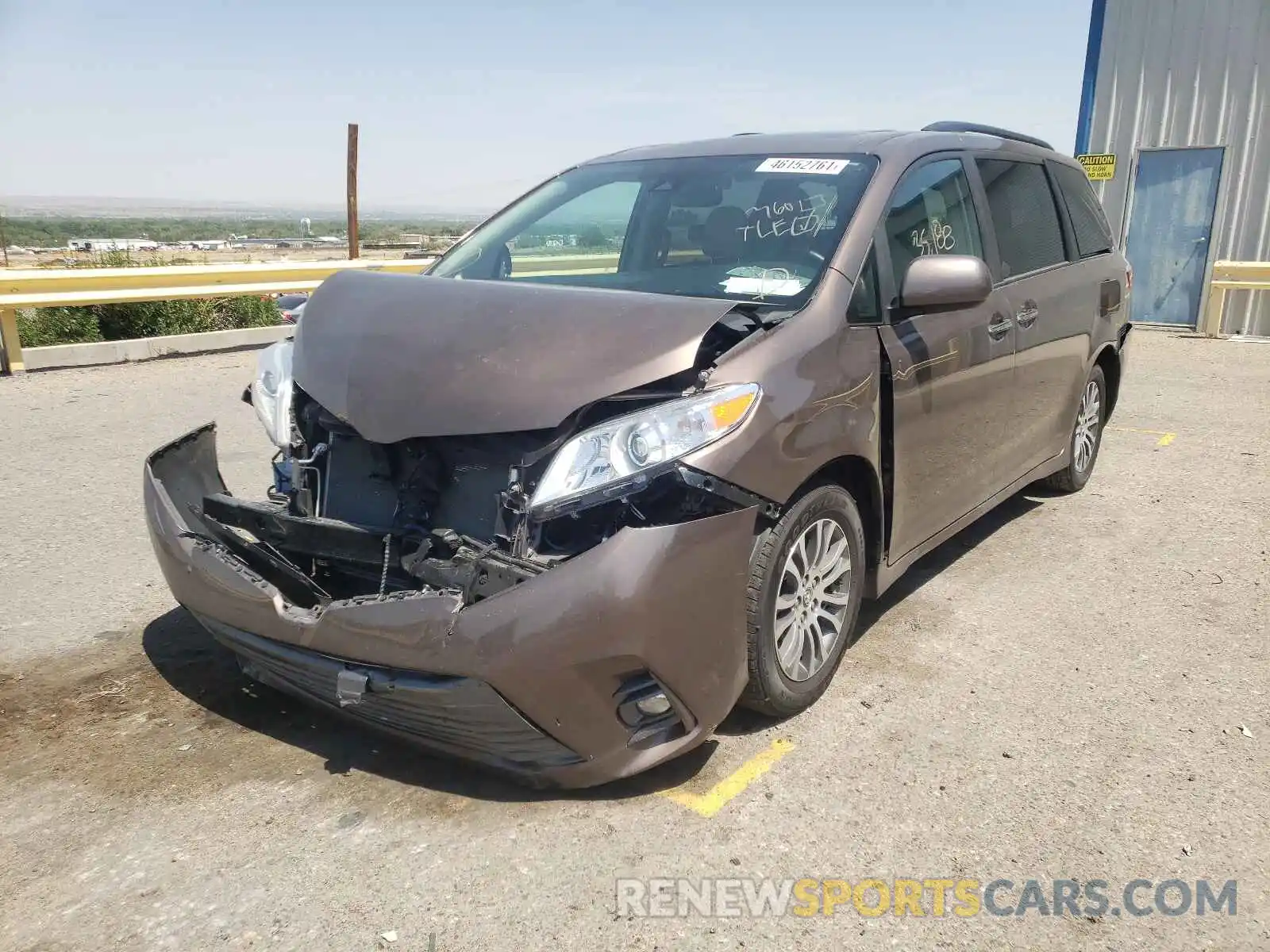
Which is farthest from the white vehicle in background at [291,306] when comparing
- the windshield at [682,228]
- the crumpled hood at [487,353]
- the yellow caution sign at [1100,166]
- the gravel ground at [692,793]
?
the yellow caution sign at [1100,166]

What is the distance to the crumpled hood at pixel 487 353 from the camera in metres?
2.71

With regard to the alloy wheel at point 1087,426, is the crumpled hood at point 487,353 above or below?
above

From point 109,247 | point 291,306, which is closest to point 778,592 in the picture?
point 291,306

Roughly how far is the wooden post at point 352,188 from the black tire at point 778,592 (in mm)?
14991

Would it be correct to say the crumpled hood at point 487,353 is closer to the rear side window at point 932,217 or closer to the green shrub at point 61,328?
the rear side window at point 932,217

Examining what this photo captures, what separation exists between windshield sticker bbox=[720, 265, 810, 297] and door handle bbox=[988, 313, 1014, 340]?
3.89ft

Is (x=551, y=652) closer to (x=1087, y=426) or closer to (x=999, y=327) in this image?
(x=999, y=327)

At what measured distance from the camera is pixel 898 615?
4.16 m

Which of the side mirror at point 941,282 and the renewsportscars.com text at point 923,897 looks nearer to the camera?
the renewsportscars.com text at point 923,897

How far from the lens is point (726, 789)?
2.88 metres

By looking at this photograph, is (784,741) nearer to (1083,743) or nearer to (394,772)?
(1083,743)

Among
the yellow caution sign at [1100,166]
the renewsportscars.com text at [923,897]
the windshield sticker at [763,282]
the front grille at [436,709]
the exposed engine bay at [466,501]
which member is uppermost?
the yellow caution sign at [1100,166]

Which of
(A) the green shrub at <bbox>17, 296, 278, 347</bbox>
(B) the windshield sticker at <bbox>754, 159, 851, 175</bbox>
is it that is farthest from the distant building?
(B) the windshield sticker at <bbox>754, 159, 851, 175</bbox>

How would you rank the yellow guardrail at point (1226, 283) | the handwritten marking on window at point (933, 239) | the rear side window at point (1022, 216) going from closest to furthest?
the handwritten marking on window at point (933, 239) → the rear side window at point (1022, 216) → the yellow guardrail at point (1226, 283)
